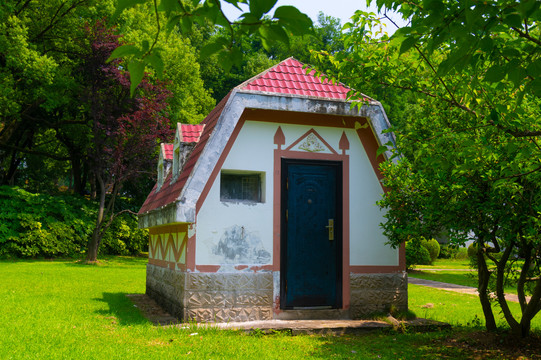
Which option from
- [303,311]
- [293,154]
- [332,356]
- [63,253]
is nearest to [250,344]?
[332,356]

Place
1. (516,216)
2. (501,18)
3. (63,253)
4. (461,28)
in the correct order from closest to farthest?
(461,28)
(501,18)
(516,216)
(63,253)

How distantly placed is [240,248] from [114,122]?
1319 centimetres

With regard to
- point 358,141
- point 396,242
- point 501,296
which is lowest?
point 501,296

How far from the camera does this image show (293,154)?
854 cm

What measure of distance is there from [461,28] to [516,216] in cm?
400

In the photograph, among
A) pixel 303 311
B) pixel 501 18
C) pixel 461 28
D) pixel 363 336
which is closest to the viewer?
pixel 461 28

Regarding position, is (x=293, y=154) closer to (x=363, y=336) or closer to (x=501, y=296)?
(x=363, y=336)

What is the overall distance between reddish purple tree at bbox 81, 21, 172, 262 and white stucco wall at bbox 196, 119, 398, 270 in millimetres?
12018

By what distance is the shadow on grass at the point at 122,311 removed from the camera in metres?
7.96

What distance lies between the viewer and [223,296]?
7.85 m

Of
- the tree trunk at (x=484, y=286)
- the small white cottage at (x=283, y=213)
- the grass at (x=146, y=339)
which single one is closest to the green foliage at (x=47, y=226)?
the grass at (x=146, y=339)

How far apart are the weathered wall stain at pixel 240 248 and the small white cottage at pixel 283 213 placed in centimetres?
2

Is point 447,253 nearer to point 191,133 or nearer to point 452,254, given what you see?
point 452,254

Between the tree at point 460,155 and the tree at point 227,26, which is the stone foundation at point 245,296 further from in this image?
the tree at point 227,26
